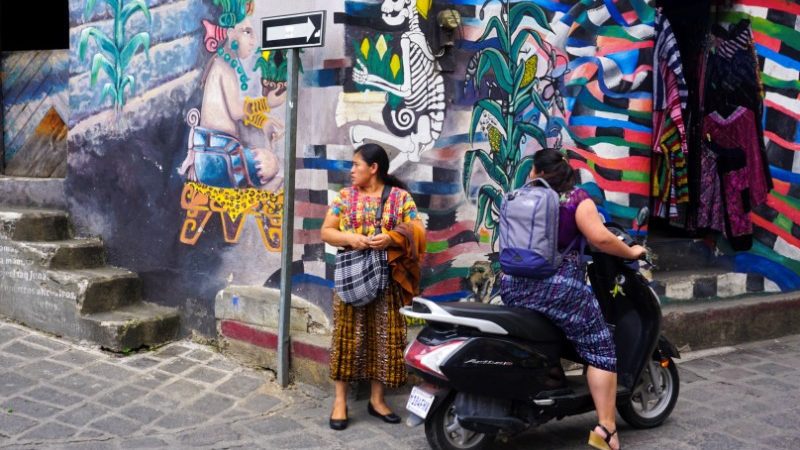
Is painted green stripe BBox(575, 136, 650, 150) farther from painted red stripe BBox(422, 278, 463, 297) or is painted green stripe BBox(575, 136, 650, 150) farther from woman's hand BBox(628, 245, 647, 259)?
woman's hand BBox(628, 245, 647, 259)

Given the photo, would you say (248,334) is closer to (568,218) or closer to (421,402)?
(421,402)

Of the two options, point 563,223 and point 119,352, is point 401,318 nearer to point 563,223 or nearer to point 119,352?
point 563,223

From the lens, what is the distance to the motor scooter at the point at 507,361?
4.04 metres

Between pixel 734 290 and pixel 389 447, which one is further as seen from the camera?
pixel 734 290

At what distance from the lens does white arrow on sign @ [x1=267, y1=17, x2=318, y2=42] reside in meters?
4.75

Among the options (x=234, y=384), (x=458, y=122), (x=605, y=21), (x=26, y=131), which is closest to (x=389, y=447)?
(x=234, y=384)

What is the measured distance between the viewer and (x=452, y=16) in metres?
5.34

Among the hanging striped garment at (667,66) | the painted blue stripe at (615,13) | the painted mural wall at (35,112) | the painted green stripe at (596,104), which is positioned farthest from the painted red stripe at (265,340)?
the hanging striped garment at (667,66)

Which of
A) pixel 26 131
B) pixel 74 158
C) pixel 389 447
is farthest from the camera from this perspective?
pixel 26 131

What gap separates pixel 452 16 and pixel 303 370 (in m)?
2.52

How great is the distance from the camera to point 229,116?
5.73 meters

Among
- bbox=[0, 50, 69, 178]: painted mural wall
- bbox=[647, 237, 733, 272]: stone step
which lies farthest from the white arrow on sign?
bbox=[647, 237, 733, 272]: stone step

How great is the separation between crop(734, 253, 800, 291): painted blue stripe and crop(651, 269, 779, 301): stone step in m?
0.05

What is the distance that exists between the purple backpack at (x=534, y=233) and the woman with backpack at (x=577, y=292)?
3.0 inches
